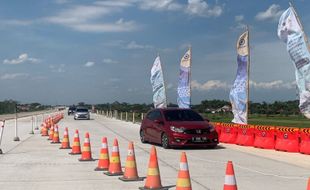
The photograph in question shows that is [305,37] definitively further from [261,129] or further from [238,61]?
→ [238,61]

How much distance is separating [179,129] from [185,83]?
524 inches

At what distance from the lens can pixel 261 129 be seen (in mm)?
19828

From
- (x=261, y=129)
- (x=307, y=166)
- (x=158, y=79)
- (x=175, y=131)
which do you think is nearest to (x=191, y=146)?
(x=175, y=131)

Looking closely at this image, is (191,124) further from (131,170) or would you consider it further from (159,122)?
(131,170)

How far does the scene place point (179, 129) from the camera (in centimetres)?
A: 1956

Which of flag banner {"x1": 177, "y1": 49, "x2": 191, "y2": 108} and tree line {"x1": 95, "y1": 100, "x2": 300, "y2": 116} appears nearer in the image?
flag banner {"x1": 177, "y1": 49, "x2": 191, "y2": 108}

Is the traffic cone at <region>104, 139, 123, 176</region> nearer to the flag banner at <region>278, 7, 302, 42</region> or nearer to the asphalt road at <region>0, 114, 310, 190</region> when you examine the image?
the asphalt road at <region>0, 114, 310, 190</region>

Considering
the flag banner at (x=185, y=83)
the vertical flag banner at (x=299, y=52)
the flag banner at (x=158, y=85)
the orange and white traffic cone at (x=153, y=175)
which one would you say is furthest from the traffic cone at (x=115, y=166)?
the flag banner at (x=158, y=85)

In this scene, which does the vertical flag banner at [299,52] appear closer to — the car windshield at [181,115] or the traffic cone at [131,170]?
the car windshield at [181,115]

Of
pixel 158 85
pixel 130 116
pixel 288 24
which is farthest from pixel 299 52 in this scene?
pixel 130 116

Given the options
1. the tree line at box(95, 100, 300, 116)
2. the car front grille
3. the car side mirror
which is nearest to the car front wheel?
the car side mirror

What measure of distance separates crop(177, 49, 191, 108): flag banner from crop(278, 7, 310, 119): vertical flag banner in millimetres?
14181

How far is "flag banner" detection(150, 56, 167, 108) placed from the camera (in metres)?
36.9

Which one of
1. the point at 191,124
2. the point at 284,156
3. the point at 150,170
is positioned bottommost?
the point at 284,156
